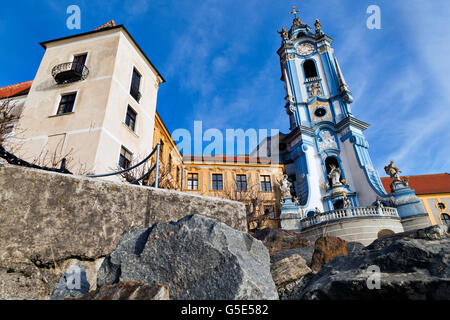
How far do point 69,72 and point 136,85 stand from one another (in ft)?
11.3

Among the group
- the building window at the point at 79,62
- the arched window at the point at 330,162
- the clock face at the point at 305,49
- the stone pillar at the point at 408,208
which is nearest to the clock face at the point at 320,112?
the arched window at the point at 330,162

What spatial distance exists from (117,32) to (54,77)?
4.35 m

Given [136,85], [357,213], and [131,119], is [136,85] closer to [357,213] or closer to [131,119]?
[131,119]

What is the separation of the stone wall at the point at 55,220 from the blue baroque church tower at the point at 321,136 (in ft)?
60.1

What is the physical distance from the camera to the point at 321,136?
25.4 metres

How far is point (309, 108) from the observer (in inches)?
1072

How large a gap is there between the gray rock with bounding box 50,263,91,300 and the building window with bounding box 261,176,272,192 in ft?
77.6

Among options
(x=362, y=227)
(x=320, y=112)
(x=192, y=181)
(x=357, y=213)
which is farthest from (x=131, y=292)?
(x=320, y=112)

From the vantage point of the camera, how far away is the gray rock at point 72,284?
2268 mm

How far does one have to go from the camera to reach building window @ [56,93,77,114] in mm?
12619

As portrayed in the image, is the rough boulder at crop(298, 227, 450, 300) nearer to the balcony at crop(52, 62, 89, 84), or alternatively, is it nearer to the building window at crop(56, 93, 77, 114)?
the building window at crop(56, 93, 77, 114)

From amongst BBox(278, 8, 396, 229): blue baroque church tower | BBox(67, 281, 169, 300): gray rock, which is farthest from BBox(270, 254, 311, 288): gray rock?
BBox(278, 8, 396, 229): blue baroque church tower
